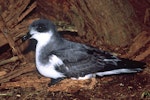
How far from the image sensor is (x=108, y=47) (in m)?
7.50

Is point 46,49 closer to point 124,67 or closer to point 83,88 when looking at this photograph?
point 83,88

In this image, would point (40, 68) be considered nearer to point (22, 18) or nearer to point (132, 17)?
point (22, 18)

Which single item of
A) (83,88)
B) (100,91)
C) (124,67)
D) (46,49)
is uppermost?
(46,49)

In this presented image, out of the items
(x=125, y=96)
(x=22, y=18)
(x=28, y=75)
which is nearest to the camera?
(x=125, y=96)

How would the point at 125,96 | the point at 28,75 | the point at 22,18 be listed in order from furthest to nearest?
the point at 22,18, the point at 28,75, the point at 125,96

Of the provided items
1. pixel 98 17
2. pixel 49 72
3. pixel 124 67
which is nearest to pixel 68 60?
pixel 49 72

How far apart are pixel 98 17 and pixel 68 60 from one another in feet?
4.83

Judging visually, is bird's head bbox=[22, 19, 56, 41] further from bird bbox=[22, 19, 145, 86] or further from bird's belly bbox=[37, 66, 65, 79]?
bird's belly bbox=[37, 66, 65, 79]

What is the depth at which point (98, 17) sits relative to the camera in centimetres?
729

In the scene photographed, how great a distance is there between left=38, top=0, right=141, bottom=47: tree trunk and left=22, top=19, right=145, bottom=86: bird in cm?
108

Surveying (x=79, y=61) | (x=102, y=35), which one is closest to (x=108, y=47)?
(x=102, y=35)

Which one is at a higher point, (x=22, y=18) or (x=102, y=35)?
(x=22, y=18)

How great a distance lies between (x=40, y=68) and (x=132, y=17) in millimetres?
2378

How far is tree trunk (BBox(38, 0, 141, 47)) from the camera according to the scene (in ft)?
23.7
